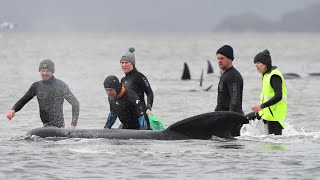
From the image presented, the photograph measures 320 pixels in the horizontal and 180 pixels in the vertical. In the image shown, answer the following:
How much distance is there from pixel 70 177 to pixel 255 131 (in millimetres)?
6128

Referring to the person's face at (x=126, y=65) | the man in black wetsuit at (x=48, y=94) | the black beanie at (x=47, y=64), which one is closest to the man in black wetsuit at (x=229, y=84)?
the person's face at (x=126, y=65)

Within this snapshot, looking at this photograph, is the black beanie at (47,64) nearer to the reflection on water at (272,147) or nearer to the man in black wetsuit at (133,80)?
the man in black wetsuit at (133,80)

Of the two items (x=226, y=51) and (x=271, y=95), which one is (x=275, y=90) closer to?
(x=271, y=95)

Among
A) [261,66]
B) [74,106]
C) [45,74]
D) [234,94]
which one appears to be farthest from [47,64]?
[261,66]

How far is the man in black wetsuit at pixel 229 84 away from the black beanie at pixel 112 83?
7.03 feet

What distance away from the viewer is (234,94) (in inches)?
719

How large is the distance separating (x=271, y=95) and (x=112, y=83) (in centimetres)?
339

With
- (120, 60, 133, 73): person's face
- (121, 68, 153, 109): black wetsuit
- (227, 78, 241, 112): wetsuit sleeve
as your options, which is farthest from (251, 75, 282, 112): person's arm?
(120, 60, 133, 73): person's face

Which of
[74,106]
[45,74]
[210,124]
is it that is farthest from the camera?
[45,74]

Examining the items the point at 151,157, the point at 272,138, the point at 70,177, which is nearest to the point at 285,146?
the point at 272,138

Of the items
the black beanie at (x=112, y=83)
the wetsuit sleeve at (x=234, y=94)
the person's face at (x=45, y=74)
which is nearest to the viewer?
the black beanie at (x=112, y=83)

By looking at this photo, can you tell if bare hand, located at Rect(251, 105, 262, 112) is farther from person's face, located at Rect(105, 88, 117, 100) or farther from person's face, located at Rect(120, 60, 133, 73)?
person's face, located at Rect(120, 60, 133, 73)

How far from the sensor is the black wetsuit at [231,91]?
1824 cm

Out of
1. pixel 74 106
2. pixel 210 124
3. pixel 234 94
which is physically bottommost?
pixel 210 124
